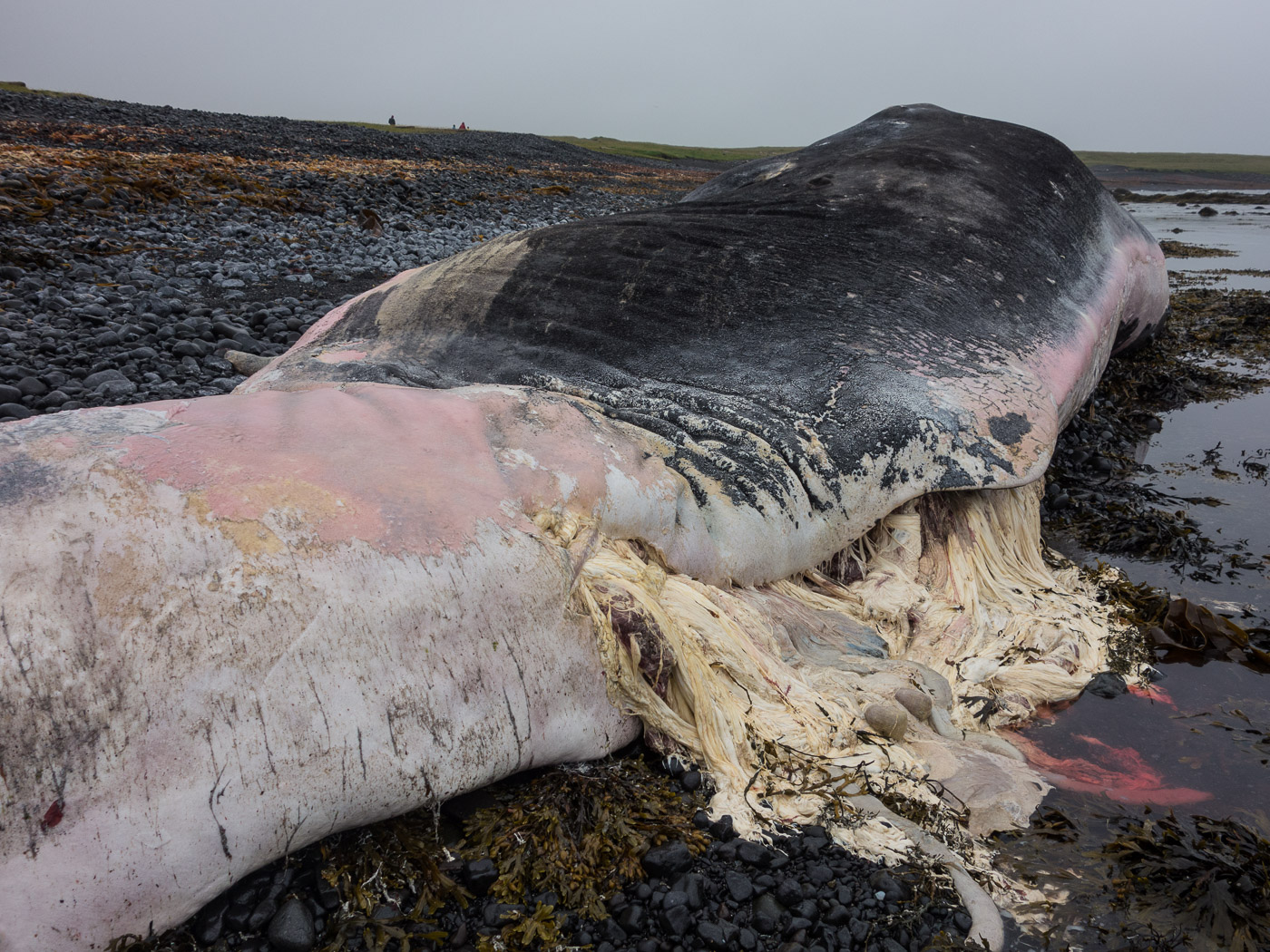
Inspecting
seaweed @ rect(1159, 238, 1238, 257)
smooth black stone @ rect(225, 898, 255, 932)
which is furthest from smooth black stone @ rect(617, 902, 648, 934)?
seaweed @ rect(1159, 238, 1238, 257)

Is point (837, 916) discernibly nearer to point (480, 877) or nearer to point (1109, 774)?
point (480, 877)

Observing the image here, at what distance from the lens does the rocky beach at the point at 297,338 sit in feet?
5.83

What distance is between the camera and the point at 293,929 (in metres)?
1.72

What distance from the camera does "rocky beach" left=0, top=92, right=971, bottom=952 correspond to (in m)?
1.78

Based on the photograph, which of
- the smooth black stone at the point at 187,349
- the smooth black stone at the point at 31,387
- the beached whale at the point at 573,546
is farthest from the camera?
the smooth black stone at the point at 187,349

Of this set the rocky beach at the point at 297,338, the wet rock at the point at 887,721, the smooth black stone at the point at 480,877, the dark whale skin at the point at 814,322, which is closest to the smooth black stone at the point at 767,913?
the rocky beach at the point at 297,338

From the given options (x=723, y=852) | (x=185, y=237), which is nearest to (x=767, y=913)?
(x=723, y=852)

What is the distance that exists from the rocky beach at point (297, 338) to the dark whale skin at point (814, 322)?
131 centimetres

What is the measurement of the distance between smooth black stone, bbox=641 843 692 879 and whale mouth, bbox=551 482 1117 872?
0.69ft

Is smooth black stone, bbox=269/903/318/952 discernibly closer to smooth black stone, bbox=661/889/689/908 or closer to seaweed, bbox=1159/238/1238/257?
→ smooth black stone, bbox=661/889/689/908

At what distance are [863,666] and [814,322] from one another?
1531 mm

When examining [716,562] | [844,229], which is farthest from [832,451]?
[844,229]

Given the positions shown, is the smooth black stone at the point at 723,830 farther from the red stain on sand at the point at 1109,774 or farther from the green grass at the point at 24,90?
the green grass at the point at 24,90

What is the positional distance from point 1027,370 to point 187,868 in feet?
→ 11.7
